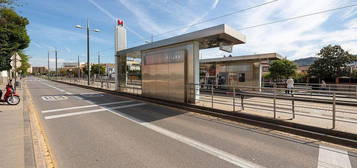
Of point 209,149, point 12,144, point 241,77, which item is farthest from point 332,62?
point 12,144

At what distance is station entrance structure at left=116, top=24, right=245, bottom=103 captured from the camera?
28.0ft

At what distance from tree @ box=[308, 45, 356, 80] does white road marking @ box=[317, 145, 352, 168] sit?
30.5m

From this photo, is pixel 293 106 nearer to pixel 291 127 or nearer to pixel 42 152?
pixel 291 127

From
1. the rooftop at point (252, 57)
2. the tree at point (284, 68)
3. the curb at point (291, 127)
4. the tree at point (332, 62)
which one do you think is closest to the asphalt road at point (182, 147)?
the curb at point (291, 127)

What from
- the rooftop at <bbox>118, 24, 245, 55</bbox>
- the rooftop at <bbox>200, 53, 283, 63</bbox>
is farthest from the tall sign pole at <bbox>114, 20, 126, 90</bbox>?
the rooftop at <bbox>200, 53, 283, 63</bbox>

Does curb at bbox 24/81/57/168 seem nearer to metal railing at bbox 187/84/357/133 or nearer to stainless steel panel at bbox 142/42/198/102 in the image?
metal railing at bbox 187/84/357/133

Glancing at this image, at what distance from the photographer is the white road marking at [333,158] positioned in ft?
10.5

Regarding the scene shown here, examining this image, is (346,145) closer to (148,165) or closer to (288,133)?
(288,133)

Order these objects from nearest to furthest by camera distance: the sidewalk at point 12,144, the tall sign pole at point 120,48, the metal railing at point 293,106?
the sidewalk at point 12,144 < the metal railing at point 293,106 < the tall sign pole at point 120,48

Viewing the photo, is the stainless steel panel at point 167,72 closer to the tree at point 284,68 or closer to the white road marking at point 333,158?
the white road marking at point 333,158

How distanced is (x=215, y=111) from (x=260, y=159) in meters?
4.04

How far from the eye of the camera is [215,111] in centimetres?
748

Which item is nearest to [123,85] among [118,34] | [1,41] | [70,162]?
[118,34]

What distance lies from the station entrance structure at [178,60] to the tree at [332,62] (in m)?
26.4
